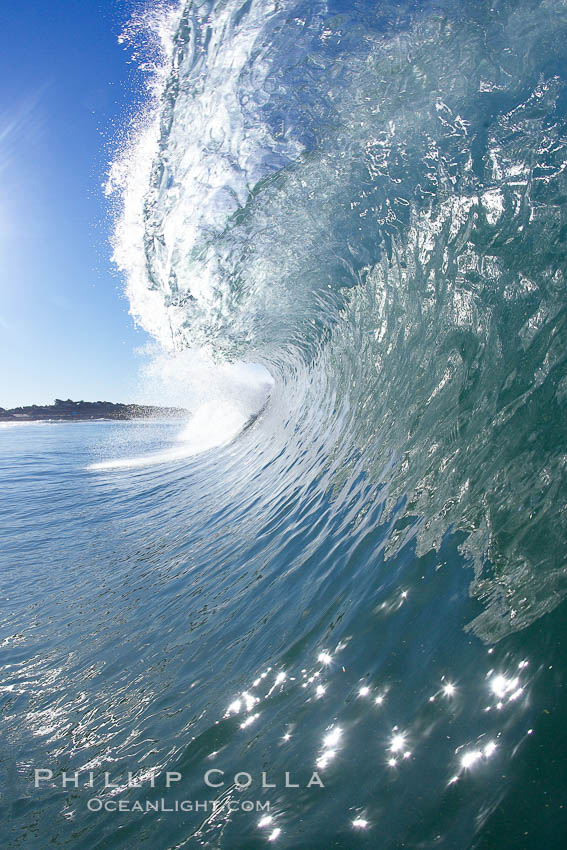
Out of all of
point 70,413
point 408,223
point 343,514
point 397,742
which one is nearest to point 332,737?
point 397,742

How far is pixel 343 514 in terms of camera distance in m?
3.90

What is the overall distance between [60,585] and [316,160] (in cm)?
587

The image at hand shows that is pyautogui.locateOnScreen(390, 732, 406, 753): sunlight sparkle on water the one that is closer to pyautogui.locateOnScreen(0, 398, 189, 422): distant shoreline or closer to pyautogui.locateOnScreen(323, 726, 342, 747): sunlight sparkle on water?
pyautogui.locateOnScreen(323, 726, 342, 747): sunlight sparkle on water

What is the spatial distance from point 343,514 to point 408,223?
383 cm

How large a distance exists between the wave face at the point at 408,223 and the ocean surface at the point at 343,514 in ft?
0.09

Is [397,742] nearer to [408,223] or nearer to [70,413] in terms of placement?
[408,223]

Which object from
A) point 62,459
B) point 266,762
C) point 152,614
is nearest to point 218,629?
point 152,614

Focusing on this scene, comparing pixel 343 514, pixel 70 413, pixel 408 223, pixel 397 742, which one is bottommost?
pixel 397 742

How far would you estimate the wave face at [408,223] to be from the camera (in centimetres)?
282

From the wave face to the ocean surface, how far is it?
0.03m

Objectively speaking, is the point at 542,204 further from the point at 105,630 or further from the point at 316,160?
the point at 105,630

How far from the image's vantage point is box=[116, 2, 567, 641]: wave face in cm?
282

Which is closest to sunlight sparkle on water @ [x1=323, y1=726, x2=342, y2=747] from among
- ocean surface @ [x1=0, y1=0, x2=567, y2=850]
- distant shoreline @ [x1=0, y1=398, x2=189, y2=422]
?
ocean surface @ [x1=0, y1=0, x2=567, y2=850]

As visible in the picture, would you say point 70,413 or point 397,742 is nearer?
point 397,742
